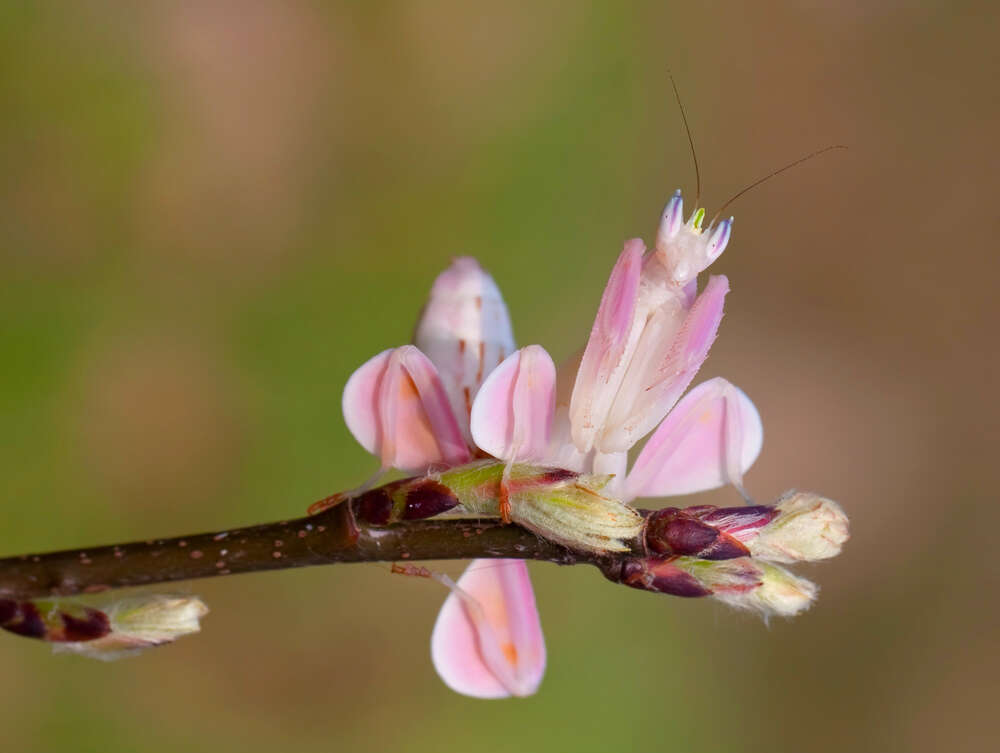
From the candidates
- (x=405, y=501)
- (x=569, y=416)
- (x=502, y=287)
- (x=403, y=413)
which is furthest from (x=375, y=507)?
(x=502, y=287)

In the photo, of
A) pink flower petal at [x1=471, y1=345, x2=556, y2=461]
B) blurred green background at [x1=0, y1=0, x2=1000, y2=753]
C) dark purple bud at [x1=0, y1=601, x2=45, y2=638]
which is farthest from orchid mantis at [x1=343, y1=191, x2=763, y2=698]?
blurred green background at [x1=0, y1=0, x2=1000, y2=753]

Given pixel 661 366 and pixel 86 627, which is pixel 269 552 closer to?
pixel 86 627

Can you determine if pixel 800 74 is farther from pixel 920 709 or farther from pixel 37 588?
pixel 37 588

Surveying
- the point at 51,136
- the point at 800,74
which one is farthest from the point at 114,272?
the point at 800,74

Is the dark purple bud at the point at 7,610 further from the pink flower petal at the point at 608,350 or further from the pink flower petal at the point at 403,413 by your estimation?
the pink flower petal at the point at 608,350

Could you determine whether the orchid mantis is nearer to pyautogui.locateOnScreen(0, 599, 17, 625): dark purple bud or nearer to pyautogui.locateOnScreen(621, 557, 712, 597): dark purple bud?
pyautogui.locateOnScreen(621, 557, 712, 597): dark purple bud
